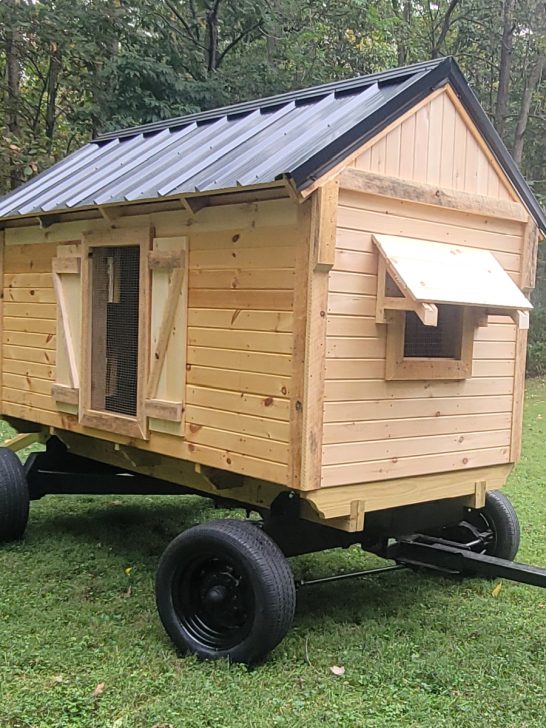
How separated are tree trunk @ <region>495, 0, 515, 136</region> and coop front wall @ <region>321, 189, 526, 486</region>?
1314 cm

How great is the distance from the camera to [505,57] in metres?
16.5

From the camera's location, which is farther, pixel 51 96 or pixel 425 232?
pixel 51 96

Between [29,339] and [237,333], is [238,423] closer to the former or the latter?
[237,333]

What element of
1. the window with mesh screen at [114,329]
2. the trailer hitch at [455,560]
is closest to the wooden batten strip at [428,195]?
the window with mesh screen at [114,329]

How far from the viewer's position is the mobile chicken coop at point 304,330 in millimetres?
3900

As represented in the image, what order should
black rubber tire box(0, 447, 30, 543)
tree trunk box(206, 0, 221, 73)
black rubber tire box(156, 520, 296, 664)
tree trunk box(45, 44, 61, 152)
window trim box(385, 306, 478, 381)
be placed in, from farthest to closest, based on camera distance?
1. tree trunk box(206, 0, 221, 73)
2. tree trunk box(45, 44, 61, 152)
3. black rubber tire box(0, 447, 30, 543)
4. window trim box(385, 306, 478, 381)
5. black rubber tire box(156, 520, 296, 664)

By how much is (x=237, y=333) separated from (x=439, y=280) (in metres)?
1.14

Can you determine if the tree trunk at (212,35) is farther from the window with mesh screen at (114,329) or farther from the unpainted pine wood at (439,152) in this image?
the unpainted pine wood at (439,152)

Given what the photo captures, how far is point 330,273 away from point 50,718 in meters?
2.43

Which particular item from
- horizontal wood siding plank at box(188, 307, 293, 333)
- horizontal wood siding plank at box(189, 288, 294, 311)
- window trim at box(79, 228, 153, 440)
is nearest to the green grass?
window trim at box(79, 228, 153, 440)

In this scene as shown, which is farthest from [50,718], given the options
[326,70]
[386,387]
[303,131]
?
[326,70]

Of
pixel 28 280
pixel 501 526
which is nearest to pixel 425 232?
pixel 501 526

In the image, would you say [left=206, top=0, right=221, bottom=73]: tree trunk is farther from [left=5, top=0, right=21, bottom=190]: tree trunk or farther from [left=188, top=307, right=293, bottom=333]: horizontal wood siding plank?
[left=188, top=307, right=293, bottom=333]: horizontal wood siding plank

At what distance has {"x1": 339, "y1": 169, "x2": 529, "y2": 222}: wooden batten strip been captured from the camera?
3.96m
